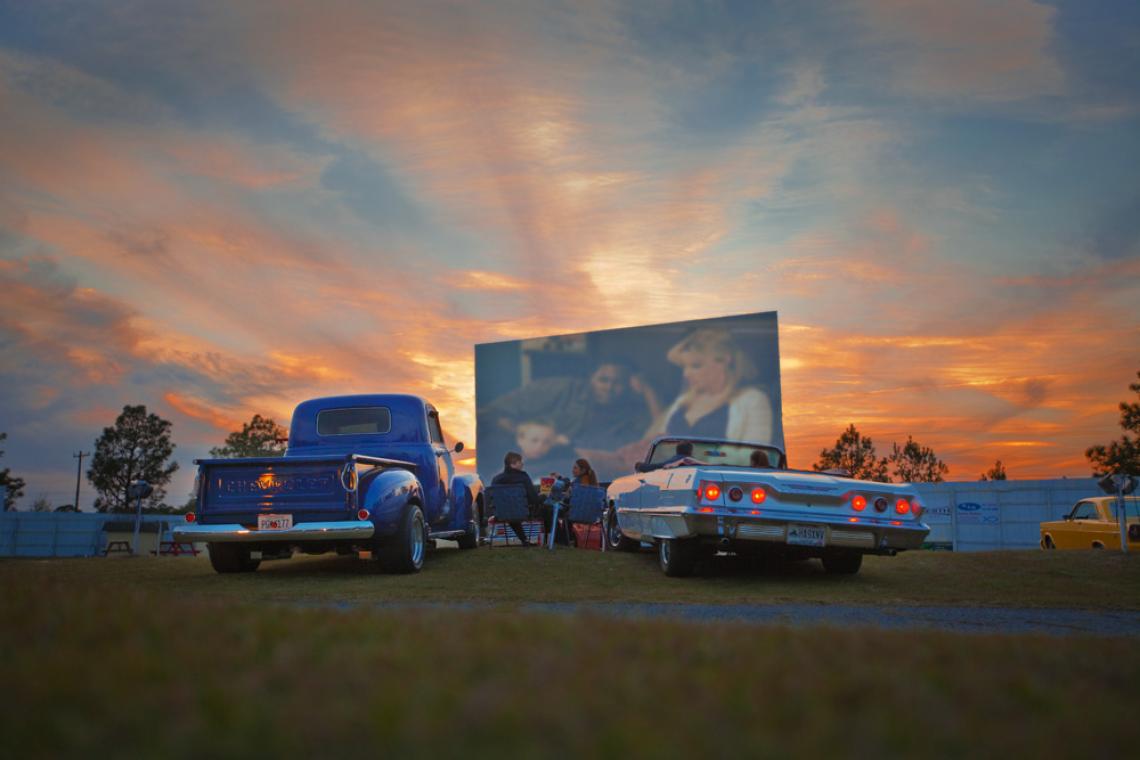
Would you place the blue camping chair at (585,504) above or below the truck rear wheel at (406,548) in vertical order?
above

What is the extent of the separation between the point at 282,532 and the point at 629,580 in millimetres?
3418

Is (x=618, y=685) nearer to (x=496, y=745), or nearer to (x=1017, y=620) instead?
(x=496, y=745)

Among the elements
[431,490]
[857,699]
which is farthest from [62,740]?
[431,490]

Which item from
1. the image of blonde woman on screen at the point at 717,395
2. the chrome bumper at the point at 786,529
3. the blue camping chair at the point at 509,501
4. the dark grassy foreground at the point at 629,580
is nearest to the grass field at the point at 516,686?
the dark grassy foreground at the point at 629,580

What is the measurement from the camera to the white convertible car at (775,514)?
29.5 feet

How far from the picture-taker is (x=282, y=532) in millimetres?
9680

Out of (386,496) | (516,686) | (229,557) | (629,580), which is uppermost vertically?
(386,496)

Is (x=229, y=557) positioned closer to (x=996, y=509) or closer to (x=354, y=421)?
(x=354, y=421)

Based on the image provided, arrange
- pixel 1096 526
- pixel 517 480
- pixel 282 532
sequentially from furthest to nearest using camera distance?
pixel 1096 526 → pixel 517 480 → pixel 282 532

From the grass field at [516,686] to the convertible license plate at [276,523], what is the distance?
5611 mm

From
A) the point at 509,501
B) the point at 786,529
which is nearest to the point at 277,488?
the point at 509,501

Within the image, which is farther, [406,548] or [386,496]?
[406,548]

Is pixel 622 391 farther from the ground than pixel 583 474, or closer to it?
farther from the ground

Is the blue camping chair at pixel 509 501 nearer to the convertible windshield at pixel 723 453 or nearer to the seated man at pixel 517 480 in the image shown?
the seated man at pixel 517 480
